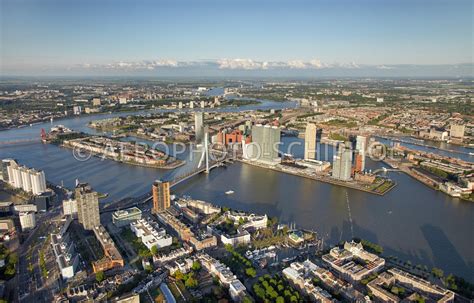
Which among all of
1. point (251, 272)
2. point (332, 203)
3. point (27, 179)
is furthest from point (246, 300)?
point (27, 179)

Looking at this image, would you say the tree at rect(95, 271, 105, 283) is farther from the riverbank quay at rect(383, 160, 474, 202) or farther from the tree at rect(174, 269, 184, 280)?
the riverbank quay at rect(383, 160, 474, 202)

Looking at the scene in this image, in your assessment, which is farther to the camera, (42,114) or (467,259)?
(42,114)

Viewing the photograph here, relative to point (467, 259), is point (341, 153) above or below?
above

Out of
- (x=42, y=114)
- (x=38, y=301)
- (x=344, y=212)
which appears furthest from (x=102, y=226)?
(x=42, y=114)

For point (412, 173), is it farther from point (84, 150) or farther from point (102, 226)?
point (84, 150)

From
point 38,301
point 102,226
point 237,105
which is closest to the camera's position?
point 38,301

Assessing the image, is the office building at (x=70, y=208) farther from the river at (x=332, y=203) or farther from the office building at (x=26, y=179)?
the office building at (x=26, y=179)

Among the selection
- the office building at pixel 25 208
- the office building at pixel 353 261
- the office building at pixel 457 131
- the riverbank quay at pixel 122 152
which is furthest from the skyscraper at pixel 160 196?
→ the office building at pixel 457 131
